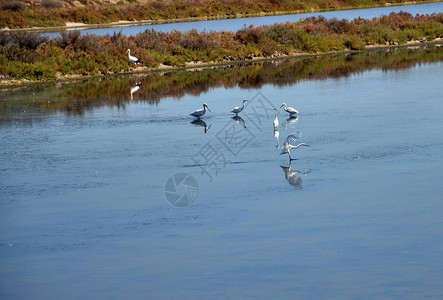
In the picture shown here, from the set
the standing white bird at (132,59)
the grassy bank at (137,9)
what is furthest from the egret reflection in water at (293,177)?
the grassy bank at (137,9)

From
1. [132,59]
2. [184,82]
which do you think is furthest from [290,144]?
[132,59]

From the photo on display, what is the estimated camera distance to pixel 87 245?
10.3 metres

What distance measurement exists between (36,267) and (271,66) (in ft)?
77.1

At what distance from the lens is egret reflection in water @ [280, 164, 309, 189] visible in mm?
12677

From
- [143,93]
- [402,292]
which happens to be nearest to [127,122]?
[143,93]

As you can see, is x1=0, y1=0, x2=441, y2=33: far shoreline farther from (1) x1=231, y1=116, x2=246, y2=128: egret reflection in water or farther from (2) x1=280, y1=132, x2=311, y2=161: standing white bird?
(2) x1=280, y1=132, x2=311, y2=161: standing white bird

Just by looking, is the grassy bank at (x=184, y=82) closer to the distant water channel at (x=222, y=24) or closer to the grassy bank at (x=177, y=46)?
the grassy bank at (x=177, y=46)

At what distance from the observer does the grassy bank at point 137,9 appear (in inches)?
2655

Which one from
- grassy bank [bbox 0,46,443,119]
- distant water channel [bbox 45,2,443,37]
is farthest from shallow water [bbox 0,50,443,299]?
distant water channel [bbox 45,2,443,37]

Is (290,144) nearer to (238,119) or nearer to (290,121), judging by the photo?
(290,121)

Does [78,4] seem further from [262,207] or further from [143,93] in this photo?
[262,207]

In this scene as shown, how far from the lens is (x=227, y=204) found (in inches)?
462

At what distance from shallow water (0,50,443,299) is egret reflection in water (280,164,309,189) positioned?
47mm

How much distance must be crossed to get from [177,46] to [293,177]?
21.8m
